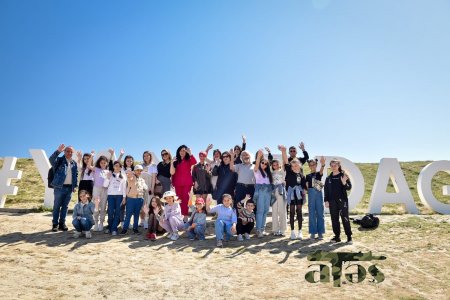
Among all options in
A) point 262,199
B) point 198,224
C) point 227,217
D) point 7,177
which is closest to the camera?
point 227,217

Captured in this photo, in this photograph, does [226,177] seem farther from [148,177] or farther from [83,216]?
[83,216]

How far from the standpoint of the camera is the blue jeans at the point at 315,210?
8.56 metres

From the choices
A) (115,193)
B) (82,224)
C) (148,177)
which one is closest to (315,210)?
(148,177)

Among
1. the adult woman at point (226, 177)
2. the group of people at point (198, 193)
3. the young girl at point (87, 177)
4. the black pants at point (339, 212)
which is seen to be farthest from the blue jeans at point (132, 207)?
the black pants at point (339, 212)

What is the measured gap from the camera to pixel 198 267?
6.38m

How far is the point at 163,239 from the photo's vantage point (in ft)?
27.5

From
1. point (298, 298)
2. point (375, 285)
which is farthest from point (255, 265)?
point (375, 285)

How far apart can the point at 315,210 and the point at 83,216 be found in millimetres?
5984

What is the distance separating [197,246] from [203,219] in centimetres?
80

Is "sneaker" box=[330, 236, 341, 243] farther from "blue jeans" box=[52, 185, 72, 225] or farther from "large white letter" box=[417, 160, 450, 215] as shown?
"large white letter" box=[417, 160, 450, 215]

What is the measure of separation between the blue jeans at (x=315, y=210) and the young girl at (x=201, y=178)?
9.11 feet

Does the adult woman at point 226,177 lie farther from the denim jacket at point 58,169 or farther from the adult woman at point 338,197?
the denim jacket at point 58,169

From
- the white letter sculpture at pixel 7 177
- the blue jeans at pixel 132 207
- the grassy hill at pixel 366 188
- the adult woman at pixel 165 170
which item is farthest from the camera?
the grassy hill at pixel 366 188

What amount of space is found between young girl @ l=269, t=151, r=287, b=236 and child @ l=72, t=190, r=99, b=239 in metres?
4.78
